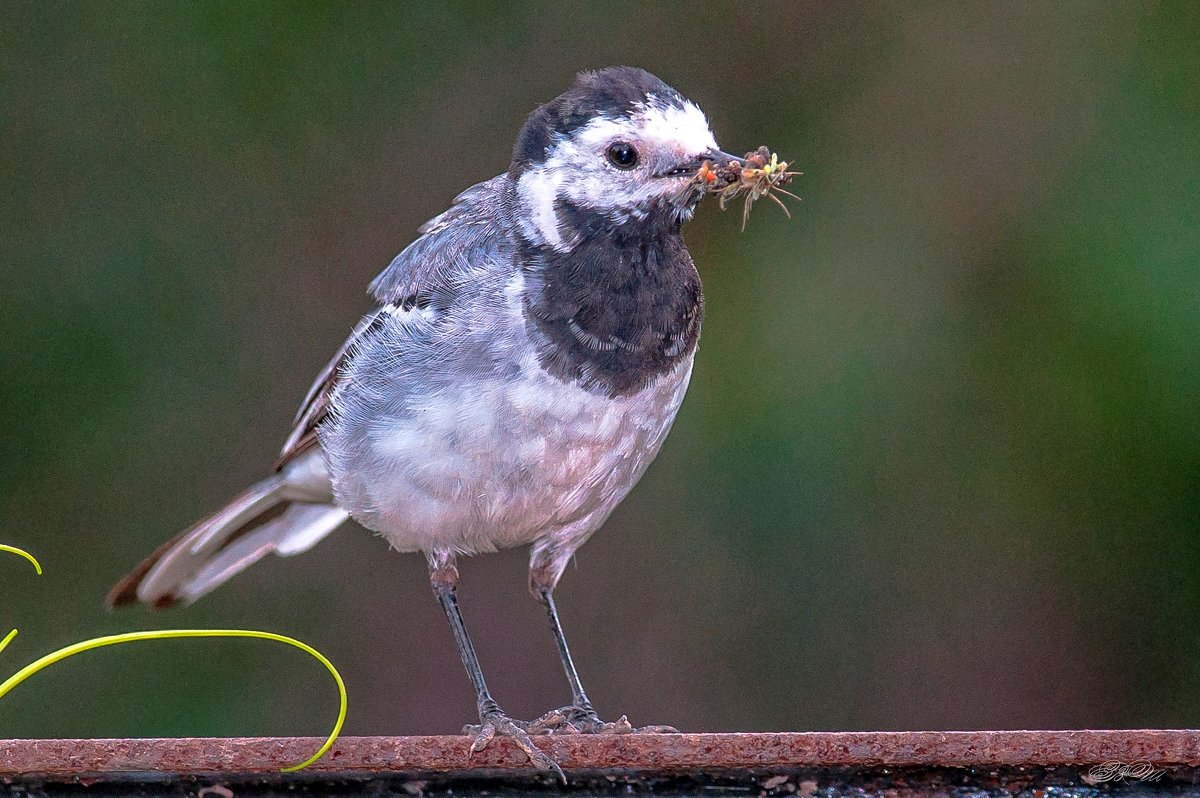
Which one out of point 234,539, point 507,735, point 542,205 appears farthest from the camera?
point 234,539

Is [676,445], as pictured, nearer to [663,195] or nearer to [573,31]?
[573,31]

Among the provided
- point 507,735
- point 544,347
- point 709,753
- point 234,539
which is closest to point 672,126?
point 544,347

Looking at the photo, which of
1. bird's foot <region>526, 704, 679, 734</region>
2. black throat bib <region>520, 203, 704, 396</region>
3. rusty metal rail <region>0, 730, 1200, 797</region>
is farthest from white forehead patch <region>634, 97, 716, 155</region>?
rusty metal rail <region>0, 730, 1200, 797</region>

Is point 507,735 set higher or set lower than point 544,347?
lower

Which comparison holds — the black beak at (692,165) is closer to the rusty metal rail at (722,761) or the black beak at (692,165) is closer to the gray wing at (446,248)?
the gray wing at (446,248)

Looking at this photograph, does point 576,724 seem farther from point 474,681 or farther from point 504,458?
point 504,458

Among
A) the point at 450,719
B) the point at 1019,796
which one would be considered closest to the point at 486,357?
the point at 1019,796
